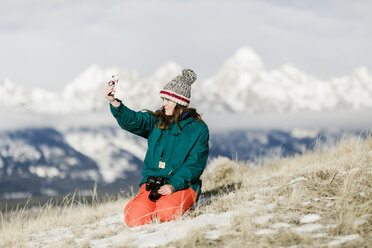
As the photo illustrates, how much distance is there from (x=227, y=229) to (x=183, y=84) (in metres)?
2.11

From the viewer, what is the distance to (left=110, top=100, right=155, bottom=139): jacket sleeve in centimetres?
546

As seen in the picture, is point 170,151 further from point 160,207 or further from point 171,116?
point 160,207

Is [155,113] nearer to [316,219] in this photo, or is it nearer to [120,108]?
[120,108]

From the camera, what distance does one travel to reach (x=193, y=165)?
5.42 meters

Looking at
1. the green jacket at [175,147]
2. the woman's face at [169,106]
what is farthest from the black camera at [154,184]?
the woman's face at [169,106]

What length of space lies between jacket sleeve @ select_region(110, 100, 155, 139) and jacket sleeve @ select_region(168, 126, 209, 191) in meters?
0.75

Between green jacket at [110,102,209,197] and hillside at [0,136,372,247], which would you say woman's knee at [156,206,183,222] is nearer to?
hillside at [0,136,372,247]

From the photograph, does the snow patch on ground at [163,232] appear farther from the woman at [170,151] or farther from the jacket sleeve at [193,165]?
the jacket sleeve at [193,165]

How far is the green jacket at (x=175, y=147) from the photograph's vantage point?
5.42 meters

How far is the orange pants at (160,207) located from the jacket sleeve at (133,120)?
0.88 metres

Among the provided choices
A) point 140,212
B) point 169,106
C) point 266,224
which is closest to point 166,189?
point 140,212

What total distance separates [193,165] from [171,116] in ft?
2.51

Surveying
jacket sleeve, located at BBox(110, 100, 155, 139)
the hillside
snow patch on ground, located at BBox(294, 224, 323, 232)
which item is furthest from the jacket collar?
snow patch on ground, located at BBox(294, 224, 323, 232)

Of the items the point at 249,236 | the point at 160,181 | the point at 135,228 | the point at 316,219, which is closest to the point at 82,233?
the point at 135,228
